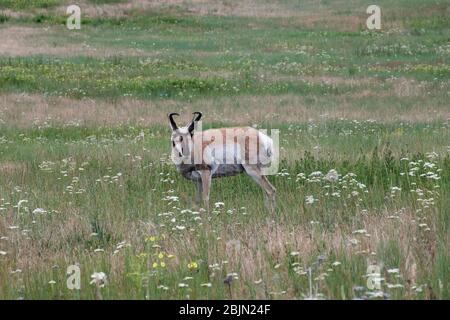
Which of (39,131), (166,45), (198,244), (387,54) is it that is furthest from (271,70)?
(198,244)

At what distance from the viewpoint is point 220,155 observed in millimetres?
12344

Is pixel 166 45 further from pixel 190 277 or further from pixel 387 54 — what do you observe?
pixel 190 277

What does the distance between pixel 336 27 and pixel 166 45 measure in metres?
11.9

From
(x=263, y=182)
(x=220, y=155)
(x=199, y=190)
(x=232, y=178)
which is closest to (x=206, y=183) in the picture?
(x=199, y=190)

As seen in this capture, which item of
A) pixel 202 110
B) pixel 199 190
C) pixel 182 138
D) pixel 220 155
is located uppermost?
pixel 182 138

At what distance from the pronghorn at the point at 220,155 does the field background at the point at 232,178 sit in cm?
33

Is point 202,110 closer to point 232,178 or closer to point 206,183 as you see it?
point 232,178

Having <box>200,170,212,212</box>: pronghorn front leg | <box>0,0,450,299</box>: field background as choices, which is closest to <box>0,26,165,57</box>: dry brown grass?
<box>0,0,450,299</box>: field background

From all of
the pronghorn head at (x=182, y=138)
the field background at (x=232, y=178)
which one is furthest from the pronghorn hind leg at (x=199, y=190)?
the pronghorn head at (x=182, y=138)

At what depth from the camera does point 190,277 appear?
251 inches

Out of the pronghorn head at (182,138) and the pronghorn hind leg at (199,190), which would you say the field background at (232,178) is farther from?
the pronghorn head at (182,138)

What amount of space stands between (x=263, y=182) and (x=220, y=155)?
0.78 m

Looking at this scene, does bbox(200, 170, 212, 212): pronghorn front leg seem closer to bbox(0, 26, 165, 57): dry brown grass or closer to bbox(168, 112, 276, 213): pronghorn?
bbox(168, 112, 276, 213): pronghorn

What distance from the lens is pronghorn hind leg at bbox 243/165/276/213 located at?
11469 millimetres
